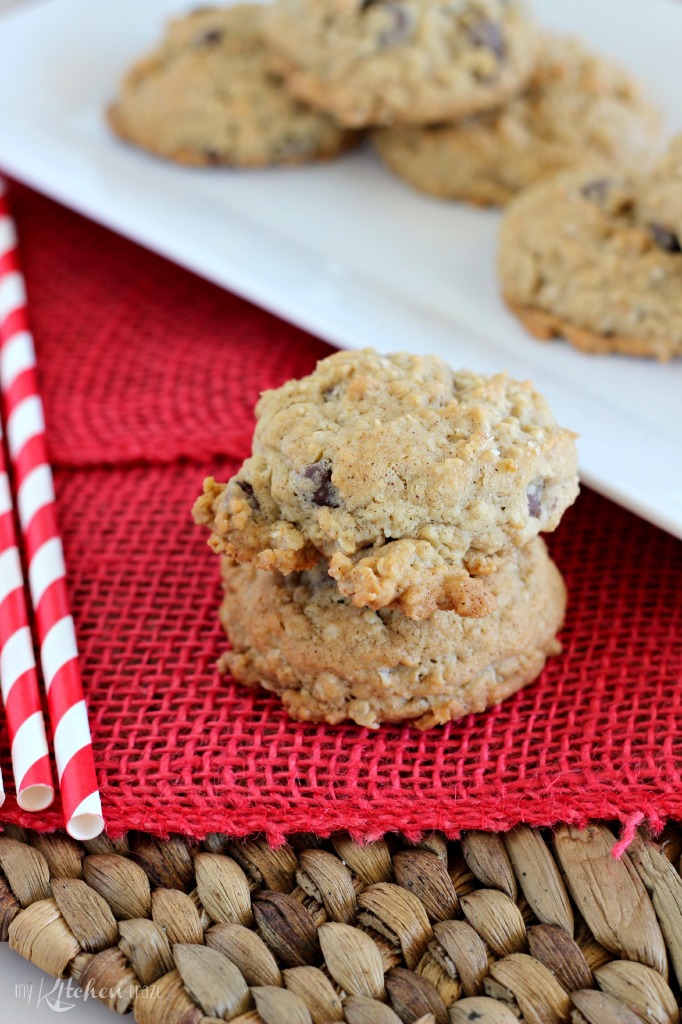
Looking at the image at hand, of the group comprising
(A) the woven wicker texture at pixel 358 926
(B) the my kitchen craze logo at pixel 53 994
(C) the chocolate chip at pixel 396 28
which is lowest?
(B) the my kitchen craze logo at pixel 53 994

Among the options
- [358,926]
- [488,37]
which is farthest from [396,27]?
[358,926]

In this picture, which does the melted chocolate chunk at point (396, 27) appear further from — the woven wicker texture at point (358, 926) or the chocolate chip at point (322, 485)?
the woven wicker texture at point (358, 926)

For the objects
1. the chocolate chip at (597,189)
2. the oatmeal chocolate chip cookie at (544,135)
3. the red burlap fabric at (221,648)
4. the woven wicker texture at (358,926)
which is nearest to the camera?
the woven wicker texture at (358,926)

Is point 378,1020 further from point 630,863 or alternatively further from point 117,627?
point 117,627

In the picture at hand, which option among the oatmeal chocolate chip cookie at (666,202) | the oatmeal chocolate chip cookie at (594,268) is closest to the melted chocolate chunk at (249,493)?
the oatmeal chocolate chip cookie at (594,268)

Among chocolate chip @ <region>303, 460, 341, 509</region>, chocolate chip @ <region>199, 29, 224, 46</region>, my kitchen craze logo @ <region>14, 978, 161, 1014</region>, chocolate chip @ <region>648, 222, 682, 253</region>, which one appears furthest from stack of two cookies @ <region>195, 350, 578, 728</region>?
chocolate chip @ <region>199, 29, 224, 46</region>

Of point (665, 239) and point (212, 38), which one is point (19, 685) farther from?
point (212, 38)
